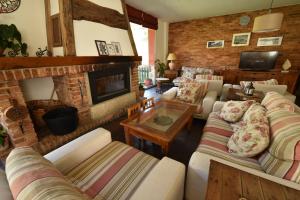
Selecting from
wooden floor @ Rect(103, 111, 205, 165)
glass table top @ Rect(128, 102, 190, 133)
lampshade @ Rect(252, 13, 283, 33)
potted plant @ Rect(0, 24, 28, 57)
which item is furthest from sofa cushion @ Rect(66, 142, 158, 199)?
lampshade @ Rect(252, 13, 283, 33)

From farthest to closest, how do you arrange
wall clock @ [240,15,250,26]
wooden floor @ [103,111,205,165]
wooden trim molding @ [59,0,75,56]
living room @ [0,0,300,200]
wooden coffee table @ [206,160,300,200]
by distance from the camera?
wall clock @ [240,15,250,26]
wooden trim molding @ [59,0,75,56]
wooden floor @ [103,111,205,165]
living room @ [0,0,300,200]
wooden coffee table @ [206,160,300,200]

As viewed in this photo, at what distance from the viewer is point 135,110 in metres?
1.99

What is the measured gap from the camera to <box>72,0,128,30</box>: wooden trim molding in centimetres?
217

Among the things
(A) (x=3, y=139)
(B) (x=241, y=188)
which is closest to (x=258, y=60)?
(B) (x=241, y=188)

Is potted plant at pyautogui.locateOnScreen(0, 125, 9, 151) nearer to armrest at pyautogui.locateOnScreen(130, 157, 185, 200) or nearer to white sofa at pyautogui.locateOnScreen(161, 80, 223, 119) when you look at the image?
armrest at pyautogui.locateOnScreen(130, 157, 185, 200)

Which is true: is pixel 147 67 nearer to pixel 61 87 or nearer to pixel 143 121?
pixel 61 87

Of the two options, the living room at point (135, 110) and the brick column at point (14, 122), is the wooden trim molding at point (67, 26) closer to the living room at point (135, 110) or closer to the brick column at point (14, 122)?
the living room at point (135, 110)

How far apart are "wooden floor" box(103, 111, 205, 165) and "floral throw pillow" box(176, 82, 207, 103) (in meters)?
0.48

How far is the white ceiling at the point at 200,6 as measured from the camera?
3393 millimetres

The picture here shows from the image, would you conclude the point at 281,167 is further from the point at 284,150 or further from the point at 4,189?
the point at 4,189

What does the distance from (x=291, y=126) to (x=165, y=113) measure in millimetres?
1303

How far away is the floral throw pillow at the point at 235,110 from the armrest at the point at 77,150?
4.82 ft

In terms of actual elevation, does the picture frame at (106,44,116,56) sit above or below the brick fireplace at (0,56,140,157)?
above

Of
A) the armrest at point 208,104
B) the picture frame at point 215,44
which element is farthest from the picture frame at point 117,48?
the picture frame at point 215,44
